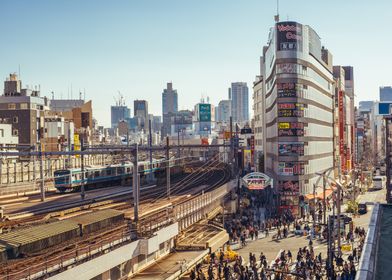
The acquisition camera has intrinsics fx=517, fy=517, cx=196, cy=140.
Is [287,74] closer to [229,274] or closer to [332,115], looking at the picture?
[332,115]

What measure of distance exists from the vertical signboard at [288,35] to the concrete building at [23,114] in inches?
2004

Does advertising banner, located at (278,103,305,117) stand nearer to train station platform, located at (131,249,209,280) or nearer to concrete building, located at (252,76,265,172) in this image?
concrete building, located at (252,76,265,172)

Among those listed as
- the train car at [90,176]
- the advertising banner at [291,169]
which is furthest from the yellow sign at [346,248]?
the advertising banner at [291,169]

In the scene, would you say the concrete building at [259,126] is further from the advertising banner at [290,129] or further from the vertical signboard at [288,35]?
the vertical signboard at [288,35]

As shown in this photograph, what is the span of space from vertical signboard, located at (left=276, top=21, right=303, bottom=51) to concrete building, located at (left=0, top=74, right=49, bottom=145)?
50.9 meters

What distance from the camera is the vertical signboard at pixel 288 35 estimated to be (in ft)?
241

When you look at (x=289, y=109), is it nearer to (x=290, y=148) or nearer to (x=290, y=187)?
A: (x=290, y=148)

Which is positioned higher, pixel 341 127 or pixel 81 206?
pixel 341 127

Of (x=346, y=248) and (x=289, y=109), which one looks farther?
(x=289, y=109)

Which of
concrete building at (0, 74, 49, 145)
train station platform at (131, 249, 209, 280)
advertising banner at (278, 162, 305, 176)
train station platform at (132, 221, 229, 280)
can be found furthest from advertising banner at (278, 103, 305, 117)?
concrete building at (0, 74, 49, 145)

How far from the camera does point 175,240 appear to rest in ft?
140

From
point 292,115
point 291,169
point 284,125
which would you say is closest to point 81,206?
point 284,125

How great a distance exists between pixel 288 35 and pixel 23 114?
5316 centimetres

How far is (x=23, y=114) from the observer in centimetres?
9831
